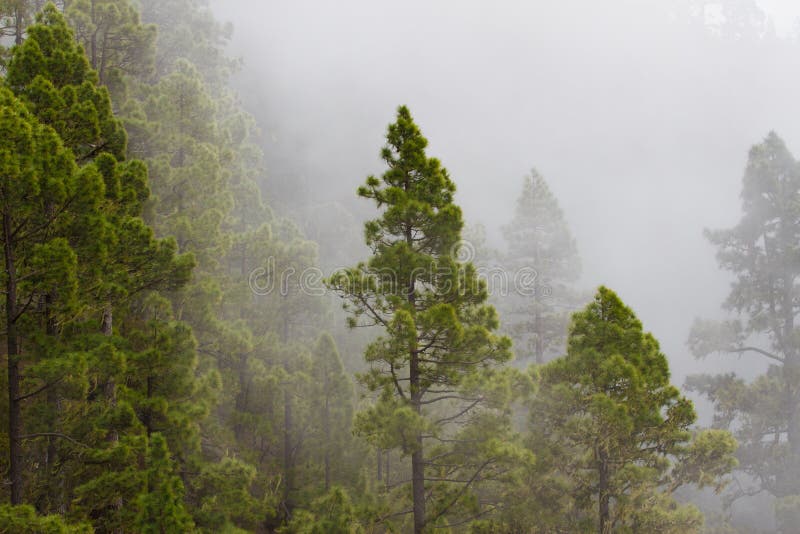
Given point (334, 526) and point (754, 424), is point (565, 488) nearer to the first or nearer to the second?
point (334, 526)

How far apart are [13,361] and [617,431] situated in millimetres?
10290

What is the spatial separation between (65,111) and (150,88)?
9.19 metres

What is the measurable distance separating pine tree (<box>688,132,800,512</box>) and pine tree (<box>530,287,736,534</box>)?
11.4 m

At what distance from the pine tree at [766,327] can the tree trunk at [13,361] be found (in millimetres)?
22216

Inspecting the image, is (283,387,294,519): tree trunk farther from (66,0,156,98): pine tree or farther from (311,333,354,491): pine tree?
(66,0,156,98): pine tree

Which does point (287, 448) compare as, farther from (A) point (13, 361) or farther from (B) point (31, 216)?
(B) point (31, 216)

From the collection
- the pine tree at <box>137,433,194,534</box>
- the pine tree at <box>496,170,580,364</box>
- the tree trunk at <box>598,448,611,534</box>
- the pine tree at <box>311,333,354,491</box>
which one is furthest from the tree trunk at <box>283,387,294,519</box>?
the pine tree at <box>496,170,580,364</box>

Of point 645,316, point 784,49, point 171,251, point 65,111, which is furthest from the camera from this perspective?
point 784,49

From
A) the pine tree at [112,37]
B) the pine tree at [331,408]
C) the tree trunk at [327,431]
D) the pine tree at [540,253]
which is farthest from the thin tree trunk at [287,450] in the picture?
the pine tree at [540,253]

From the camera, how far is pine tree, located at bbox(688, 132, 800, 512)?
1875 cm

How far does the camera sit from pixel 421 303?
10.3 metres

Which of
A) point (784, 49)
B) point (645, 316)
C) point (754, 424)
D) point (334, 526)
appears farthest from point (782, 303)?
point (784, 49)

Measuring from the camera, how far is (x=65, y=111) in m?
7.81

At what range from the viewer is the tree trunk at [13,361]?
6.43 meters
